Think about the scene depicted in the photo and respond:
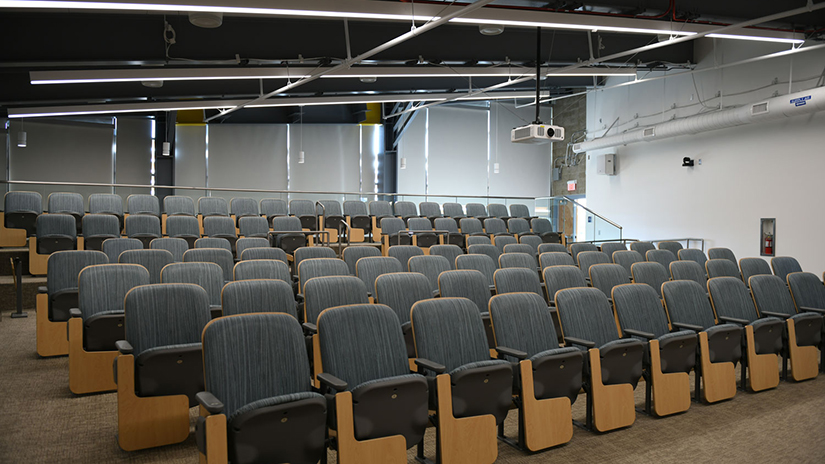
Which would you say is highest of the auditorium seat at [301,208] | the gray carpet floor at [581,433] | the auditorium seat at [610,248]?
the auditorium seat at [301,208]

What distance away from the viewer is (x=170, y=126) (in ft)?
45.2

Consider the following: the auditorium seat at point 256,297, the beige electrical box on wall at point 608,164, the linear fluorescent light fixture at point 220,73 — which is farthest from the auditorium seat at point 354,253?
the beige electrical box on wall at point 608,164

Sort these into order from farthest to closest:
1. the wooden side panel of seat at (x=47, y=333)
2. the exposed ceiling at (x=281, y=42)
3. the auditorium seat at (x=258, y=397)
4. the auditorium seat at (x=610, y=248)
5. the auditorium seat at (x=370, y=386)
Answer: the auditorium seat at (x=610, y=248) → the exposed ceiling at (x=281, y=42) → the wooden side panel of seat at (x=47, y=333) → the auditorium seat at (x=370, y=386) → the auditorium seat at (x=258, y=397)

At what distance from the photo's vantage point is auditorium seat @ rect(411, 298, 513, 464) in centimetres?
299

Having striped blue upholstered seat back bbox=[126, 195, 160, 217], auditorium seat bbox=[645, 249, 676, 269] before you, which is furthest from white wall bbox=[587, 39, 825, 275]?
striped blue upholstered seat back bbox=[126, 195, 160, 217]

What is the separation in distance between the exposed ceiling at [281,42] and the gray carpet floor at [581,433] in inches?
160

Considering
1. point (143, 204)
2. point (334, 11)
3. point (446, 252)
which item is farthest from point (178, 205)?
point (446, 252)

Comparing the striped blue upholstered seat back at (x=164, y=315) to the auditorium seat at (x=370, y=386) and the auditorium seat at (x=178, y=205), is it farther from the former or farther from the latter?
the auditorium seat at (x=178, y=205)

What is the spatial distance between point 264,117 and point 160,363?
1266 centimetres

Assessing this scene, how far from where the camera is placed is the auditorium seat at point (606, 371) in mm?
3635

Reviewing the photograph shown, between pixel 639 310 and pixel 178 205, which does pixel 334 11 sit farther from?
pixel 178 205

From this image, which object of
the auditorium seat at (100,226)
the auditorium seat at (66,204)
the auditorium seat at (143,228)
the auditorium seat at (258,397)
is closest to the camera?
the auditorium seat at (258,397)

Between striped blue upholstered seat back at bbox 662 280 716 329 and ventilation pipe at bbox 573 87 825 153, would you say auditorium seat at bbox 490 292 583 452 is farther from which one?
ventilation pipe at bbox 573 87 825 153

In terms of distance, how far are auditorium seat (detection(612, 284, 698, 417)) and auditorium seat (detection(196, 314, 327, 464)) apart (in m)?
2.45
